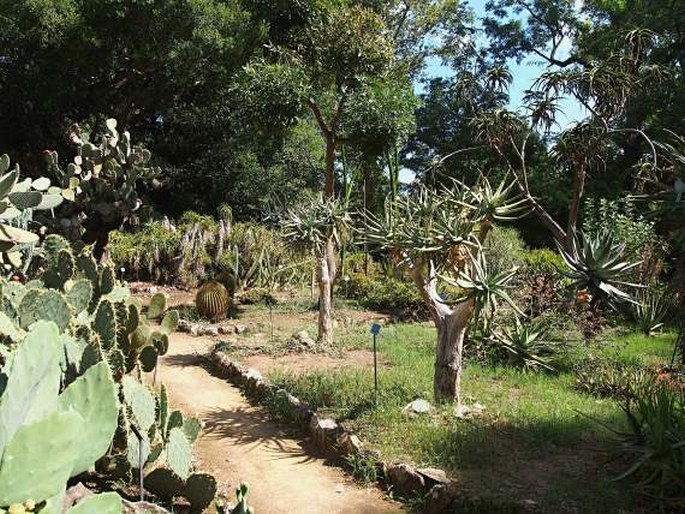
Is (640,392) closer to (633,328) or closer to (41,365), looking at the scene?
(633,328)

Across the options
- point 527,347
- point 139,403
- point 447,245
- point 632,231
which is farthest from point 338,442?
point 632,231

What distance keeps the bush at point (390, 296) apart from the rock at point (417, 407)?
237 inches

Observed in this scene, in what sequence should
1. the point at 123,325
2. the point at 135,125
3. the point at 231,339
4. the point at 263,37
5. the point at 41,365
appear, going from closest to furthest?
the point at 41,365
the point at 123,325
the point at 231,339
the point at 263,37
the point at 135,125

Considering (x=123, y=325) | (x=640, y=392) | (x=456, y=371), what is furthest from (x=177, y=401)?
(x=640, y=392)

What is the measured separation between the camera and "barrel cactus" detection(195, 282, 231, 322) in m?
10.7

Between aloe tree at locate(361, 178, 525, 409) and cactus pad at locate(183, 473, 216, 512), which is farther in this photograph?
aloe tree at locate(361, 178, 525, 409)

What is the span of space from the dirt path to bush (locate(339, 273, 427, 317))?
5.18 metres

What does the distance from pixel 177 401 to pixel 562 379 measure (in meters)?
3.99

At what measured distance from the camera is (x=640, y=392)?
5930 millimetres

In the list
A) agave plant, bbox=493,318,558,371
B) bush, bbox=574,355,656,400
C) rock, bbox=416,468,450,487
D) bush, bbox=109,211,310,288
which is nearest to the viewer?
rock, bbox=416,468,450,487

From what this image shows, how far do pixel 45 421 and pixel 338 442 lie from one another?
3803mm

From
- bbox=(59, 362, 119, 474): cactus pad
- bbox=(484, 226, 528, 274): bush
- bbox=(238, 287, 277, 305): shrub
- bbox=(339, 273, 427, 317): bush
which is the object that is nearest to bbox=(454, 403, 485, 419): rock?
bbox=(59, 362, 119, 474): cactus pad

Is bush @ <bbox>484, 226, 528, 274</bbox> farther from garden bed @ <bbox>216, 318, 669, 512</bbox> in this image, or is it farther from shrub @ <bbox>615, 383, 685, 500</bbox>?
shrub @ <bbox>615, 383, 685, 500</bbox>

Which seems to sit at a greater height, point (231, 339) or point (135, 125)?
point (135, 125)
